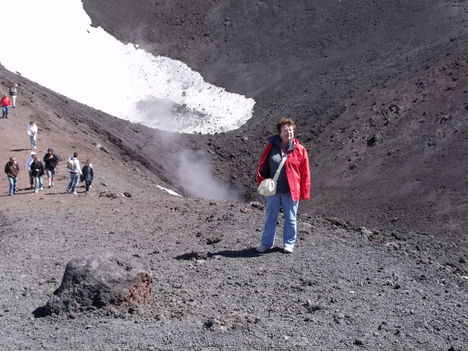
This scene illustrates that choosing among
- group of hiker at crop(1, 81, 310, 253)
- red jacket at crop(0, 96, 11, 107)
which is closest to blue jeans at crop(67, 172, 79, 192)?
red jacket at crop(0, 96, 11, 107)

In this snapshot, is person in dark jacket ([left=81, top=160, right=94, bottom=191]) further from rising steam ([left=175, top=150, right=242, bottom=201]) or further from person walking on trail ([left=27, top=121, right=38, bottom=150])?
rising steam ([left=175, top=150, right=242, bottom=201])

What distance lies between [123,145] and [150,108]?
34.0 feet

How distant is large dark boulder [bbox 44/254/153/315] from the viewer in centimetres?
812

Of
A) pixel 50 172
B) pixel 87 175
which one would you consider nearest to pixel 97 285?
pixel 87 175

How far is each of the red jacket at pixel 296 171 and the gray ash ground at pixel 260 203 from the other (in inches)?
39.1

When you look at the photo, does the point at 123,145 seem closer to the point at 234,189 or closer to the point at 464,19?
the point at 234,189

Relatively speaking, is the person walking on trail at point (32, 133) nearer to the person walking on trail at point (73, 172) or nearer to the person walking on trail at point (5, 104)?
the person walking on trail at point (5, 104)

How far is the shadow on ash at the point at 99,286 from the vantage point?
26.6ft

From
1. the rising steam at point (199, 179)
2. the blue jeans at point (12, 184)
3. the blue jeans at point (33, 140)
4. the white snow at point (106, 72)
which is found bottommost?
the blue jeans at point (12, 184)

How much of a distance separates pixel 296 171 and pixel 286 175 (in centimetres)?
20

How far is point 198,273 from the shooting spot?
10.0 meters

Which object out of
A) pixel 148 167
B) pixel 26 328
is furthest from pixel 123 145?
pixel 26 328

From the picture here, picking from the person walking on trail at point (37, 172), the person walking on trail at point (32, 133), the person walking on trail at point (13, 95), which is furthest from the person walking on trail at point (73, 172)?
the person walking on trail at point (13, 95)

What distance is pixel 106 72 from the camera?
132 feet
